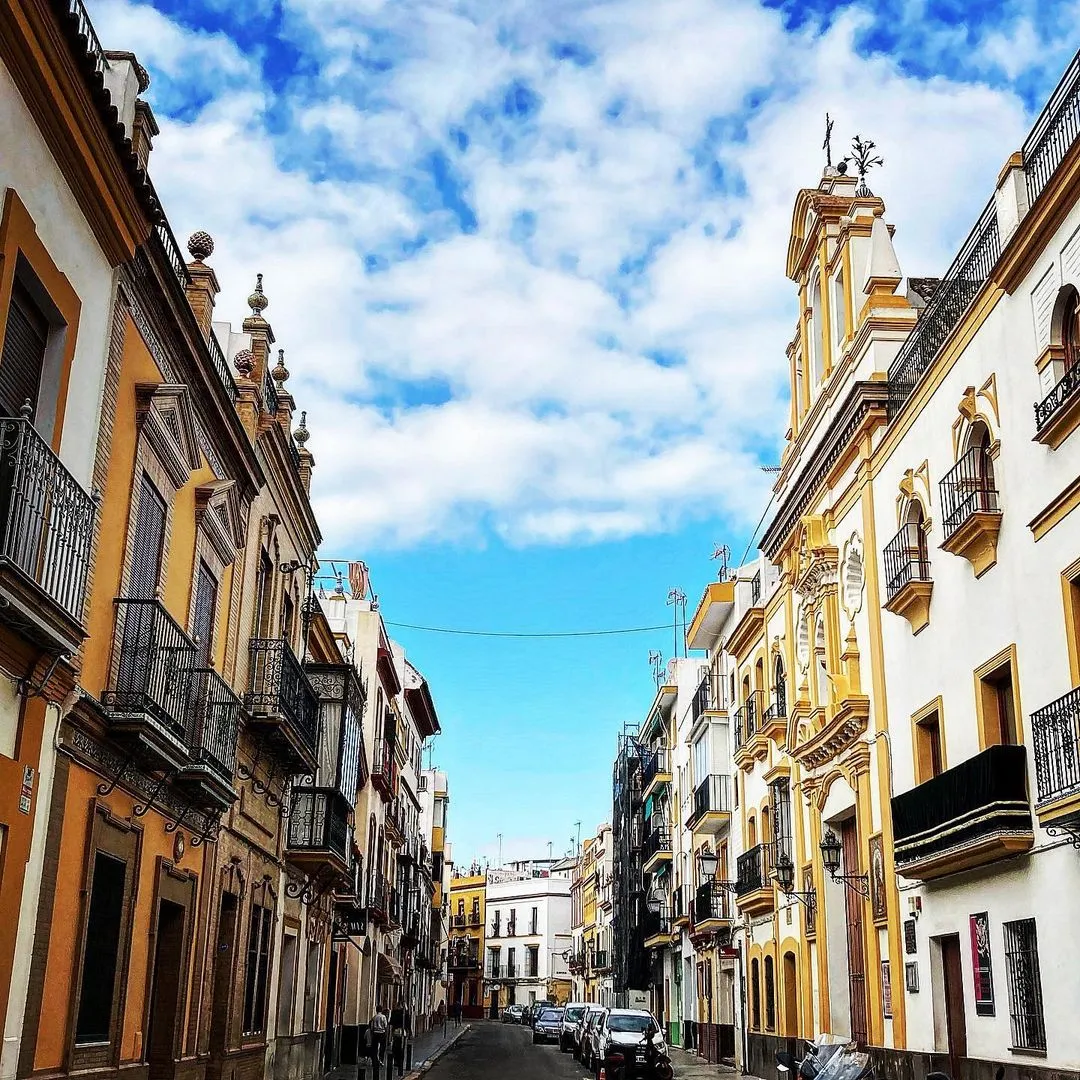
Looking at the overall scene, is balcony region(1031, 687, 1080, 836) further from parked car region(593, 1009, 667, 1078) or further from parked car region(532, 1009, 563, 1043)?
parked car region(532, 1009, 563, 1043)

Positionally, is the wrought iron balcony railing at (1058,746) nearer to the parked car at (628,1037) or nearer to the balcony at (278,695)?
Answer: the balcony at (278,695)

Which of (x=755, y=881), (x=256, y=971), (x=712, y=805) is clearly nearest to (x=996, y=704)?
(x=256, y=971)

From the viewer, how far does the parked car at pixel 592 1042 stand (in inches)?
1228

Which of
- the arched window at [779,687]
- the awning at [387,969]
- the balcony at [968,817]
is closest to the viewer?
the balcony at [968,817]

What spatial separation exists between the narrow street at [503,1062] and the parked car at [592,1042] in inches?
13.5

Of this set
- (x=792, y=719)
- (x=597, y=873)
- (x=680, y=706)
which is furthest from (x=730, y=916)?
(x=597, y=873)

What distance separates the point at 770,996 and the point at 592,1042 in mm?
6802

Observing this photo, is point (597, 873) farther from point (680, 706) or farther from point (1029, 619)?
point (1029, 619)

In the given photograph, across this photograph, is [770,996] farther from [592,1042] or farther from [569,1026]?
[569,1026]

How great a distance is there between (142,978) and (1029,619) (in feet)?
33.1

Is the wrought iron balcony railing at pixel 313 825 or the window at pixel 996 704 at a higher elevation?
the window at pixel 996 704

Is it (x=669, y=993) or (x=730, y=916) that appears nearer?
(x=730, y=916)

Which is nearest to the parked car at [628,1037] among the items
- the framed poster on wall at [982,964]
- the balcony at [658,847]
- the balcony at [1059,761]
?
the framed poster on wall at [982,964]

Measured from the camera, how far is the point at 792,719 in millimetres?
24516
